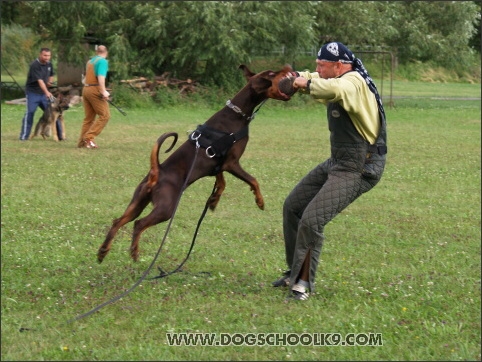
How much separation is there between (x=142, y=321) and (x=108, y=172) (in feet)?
24.7

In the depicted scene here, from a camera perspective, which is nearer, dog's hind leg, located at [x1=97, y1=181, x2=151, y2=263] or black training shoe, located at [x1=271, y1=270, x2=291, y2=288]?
dog's hind leg, located at [x1=97, y1=181, x2=151, y2=263]

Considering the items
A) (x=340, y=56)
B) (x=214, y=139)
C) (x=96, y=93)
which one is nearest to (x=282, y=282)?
(x=214, y=139)

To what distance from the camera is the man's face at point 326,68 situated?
6.27 metres

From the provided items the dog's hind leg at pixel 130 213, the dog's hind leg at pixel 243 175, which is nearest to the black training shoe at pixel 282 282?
the dog's hind leg at pixel 243 175

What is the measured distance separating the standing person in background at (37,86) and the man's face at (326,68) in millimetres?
11228

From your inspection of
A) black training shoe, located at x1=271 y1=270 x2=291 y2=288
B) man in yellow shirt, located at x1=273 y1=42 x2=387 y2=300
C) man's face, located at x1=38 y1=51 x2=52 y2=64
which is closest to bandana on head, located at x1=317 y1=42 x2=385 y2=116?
man in yellow shirt, located at x1=273 y1=42 x2=387 y2=300

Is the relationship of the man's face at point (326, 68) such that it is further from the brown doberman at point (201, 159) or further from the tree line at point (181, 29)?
the tree line at point (181, 29)

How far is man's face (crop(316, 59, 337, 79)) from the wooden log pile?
21.2 meters

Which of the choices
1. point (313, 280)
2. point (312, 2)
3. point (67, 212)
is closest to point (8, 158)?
point (67, 212)

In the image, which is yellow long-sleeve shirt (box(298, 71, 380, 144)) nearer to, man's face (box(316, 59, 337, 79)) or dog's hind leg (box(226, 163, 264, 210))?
man's face (box(316, 59, 337, 79))

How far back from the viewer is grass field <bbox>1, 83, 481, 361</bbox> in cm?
538

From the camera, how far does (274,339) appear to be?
A: 5438 millimetres

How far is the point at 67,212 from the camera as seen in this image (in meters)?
9.89

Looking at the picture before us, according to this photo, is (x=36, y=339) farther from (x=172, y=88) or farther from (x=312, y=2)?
(x=312, y=2)
